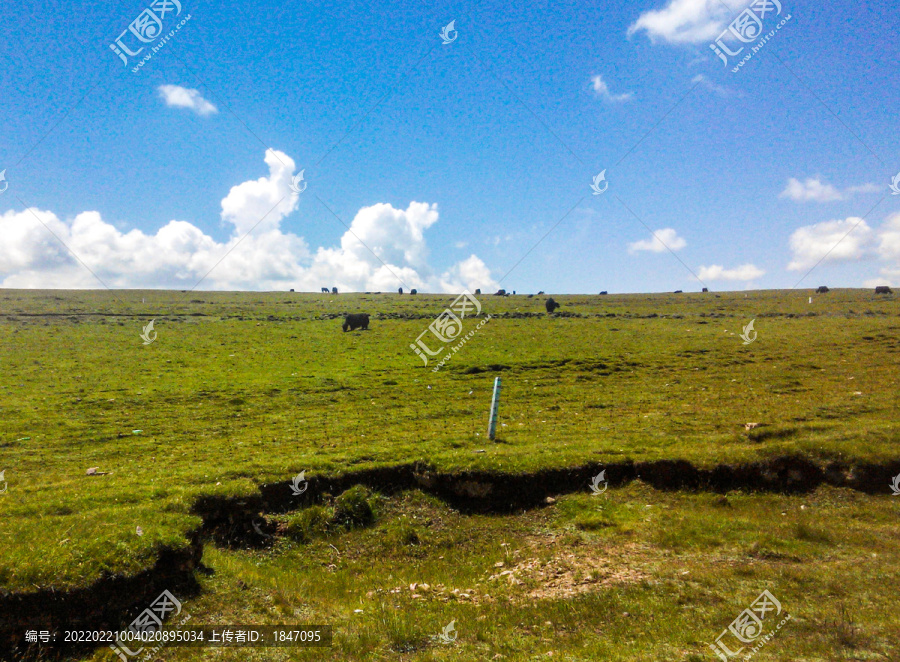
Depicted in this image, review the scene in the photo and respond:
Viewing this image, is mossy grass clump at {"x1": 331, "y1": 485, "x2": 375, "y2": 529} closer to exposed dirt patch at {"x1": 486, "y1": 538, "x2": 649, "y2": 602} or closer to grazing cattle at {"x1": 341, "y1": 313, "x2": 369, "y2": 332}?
exposed dirt patch at {"x1": 486, "y1": 538, "x2": 649, "y2": 602}

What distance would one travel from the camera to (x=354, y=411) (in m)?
22.5

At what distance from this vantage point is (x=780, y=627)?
22.9 feet

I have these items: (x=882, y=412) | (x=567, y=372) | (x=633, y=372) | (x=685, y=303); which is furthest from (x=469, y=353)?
(x=685, y=303)

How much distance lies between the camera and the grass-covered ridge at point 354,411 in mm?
11406

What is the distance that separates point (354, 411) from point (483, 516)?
447 inches

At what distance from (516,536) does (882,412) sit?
57.3 ft

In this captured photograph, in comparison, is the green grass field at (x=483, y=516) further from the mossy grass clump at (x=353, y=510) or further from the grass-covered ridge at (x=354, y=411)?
the mossy grass clump at (x=353, y=510)

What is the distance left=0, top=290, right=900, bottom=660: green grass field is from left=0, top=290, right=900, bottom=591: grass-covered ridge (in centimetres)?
13

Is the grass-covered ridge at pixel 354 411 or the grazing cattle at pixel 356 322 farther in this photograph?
the grazing cattle at pixel 356 322

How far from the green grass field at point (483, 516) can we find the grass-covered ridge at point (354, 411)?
5.0 inches

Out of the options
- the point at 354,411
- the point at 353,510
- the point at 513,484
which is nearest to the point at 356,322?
the point at 354,411

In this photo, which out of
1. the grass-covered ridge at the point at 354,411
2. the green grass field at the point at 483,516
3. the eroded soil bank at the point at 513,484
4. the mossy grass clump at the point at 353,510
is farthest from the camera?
the mossy grass clump at the point at 353,510

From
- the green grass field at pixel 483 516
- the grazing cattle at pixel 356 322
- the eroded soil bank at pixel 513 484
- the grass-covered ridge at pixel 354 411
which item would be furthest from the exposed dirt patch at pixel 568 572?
the grazing cattle at pixel 356 322

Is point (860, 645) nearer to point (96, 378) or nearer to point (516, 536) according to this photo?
point (516, 536)
